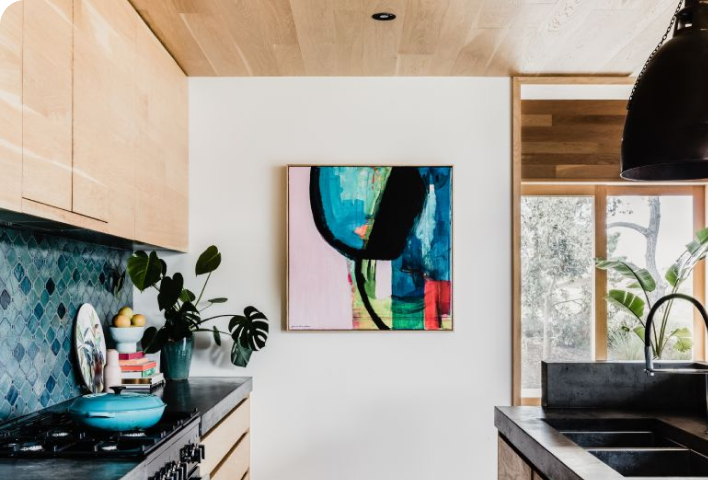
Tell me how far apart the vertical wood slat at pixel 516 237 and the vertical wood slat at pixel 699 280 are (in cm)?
109

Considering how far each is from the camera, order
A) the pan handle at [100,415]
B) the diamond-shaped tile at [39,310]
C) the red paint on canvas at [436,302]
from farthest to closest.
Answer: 1. the red paint on canvas at [436,302]
2. the diamond-shaped tile at [39,310]
3. the pan handle at [100,415]

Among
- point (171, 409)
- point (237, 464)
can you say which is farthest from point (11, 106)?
point (237, 464)

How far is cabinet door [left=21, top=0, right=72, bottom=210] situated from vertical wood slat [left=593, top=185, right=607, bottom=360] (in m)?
2.93

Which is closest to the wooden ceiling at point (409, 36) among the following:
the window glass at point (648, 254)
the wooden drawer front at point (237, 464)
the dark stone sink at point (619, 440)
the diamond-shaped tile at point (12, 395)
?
the window glass at point (648, 254)

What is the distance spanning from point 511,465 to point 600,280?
184cm

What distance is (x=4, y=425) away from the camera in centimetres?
227

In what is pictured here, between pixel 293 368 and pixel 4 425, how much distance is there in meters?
1.70

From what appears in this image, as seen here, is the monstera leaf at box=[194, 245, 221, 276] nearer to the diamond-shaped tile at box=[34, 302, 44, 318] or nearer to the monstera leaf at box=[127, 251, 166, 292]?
the monstera leaf at box=[127, 251, 166, 292]

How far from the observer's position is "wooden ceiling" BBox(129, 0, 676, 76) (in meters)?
2.82

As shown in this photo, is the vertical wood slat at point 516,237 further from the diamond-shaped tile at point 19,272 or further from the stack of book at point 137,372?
the diamond-shaped tile at point 19,272

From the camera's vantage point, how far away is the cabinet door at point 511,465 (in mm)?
2175

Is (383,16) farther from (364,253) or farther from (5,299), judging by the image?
(5,299)

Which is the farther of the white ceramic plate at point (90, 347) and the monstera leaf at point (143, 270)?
the monstera leaf at point (143, 270)

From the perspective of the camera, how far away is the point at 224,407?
2.97 m
